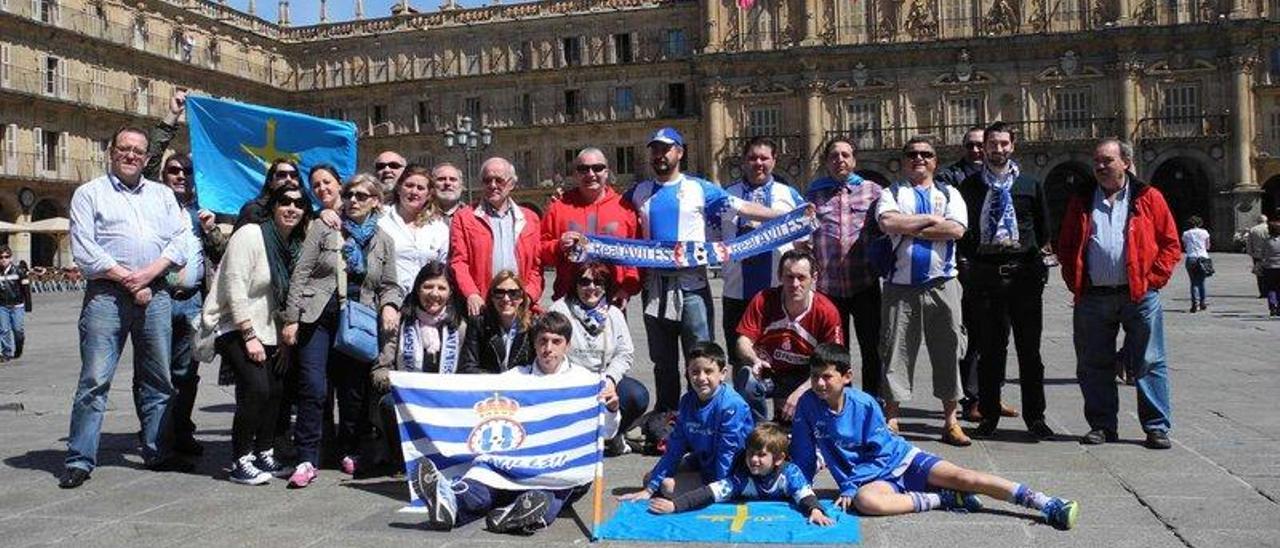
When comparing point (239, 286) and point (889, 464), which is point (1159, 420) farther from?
point (239, 286)

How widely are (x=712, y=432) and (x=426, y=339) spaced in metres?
1.76

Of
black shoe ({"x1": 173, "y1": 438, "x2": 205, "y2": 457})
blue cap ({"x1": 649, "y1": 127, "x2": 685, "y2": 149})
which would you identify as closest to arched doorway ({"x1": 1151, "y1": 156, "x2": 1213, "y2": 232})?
blue cap ({"x1": 649, "y1": 127, "x2": 685, "y2": 149})

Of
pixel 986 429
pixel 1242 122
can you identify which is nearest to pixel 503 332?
pixel 986 429

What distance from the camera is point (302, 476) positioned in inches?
247

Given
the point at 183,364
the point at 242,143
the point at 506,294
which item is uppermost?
the point at 242,143

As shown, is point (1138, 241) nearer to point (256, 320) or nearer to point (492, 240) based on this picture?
point (492, 240)

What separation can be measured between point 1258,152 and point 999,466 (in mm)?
42306

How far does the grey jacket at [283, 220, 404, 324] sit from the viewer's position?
6406mm

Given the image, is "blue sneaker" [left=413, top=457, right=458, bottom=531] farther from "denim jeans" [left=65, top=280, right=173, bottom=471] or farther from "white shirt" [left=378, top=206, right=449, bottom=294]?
"denim jeans" [left=65, top=280, right=173, bottom=471]

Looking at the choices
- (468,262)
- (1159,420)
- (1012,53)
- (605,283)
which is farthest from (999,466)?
(1012,53)

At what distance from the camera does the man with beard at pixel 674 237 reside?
23.6 feet

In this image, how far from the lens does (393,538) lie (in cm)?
512

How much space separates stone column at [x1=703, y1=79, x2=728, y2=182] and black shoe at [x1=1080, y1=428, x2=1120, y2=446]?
39.8 metres

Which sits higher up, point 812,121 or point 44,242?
point 812,121
